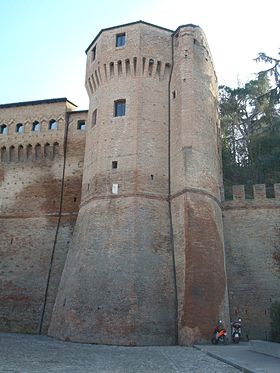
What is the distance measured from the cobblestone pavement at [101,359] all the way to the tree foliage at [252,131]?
15233mm

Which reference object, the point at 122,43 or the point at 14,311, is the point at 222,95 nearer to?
the point at 122,43

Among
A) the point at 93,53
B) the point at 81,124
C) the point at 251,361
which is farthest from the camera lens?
the point at 81,124

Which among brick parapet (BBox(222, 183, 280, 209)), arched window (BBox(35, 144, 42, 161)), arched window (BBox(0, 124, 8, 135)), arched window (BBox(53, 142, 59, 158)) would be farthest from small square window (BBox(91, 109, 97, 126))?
brick parapet (BBox(222, 183, 280, 209))

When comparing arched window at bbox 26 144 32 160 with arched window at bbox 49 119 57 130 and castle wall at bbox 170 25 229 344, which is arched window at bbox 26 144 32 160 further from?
castle wall at bbox 170 25 229 344

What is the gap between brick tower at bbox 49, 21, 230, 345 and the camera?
49.5 ft

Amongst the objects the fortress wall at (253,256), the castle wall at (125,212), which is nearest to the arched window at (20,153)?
the castle wall at (125,212)

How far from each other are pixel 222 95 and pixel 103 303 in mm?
23518

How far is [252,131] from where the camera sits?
31.8 metres

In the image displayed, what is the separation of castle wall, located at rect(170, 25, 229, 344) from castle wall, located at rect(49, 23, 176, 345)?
73 centimetres

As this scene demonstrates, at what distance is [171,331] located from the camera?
15.0 metres

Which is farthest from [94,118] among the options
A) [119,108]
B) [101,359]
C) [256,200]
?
[101,359]

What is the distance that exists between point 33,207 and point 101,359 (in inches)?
509

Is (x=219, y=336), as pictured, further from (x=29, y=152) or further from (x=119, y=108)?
(x=29, y=152)

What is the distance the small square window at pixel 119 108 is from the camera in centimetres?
2008
